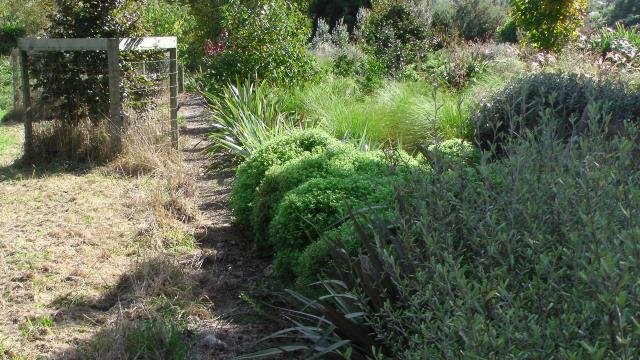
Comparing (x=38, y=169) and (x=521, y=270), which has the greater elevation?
(x=521, y=270)

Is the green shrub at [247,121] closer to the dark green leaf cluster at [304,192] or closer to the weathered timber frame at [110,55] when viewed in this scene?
the weathered timber frame at [110,55]

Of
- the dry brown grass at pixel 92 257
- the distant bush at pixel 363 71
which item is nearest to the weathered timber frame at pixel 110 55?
the dry brown grass at pixel 92 257

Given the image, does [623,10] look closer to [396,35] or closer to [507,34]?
[507,34]

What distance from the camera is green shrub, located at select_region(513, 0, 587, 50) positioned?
621 inches

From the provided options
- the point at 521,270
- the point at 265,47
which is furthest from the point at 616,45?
the point at 521,270

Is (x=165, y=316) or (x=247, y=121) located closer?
(x=165, y=316)

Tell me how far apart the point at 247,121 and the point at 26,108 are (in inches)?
121

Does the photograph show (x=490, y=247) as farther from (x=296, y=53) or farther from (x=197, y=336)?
(x=296, y=53)

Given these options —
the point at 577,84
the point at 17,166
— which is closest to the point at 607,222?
the point at 577,84

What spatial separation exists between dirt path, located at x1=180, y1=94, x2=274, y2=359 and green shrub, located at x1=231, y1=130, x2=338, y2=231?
0.27 metres

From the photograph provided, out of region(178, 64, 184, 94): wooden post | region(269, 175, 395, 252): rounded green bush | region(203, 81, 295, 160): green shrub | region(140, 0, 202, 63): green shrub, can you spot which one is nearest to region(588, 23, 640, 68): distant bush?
region(203, 81, 295, 160): green shrub

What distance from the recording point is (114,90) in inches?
369

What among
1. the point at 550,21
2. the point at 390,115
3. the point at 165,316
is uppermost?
the point at 550,21

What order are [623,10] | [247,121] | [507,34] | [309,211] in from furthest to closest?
1. [623,10]
2. [507,34]
3. [247,121]
4. [309,211]
